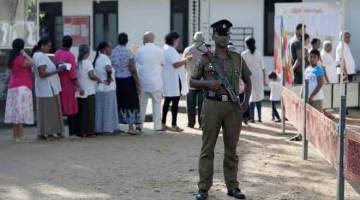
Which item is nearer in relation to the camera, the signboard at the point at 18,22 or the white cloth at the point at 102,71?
the white cloth at the point at 102,71

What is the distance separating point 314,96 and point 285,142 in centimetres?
106

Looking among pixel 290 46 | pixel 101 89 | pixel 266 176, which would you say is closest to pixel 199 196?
pixel 266 176

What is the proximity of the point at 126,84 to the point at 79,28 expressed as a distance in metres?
10.9

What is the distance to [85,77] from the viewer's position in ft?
38.0

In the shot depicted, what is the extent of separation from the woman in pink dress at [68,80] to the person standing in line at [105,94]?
40cm

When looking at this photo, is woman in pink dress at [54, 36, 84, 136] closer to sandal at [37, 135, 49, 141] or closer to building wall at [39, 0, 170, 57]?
sandal at [37, 135, 49, 141]

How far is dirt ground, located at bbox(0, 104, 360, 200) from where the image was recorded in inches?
303

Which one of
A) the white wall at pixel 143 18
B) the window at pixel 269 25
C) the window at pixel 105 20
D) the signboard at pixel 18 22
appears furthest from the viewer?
the window at pixel 105 20

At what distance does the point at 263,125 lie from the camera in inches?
537

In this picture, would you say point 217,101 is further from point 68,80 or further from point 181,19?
point 181,19

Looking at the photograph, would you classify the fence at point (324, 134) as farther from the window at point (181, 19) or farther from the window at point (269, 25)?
the window at point (181, 19)

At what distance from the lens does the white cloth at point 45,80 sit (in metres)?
11.1

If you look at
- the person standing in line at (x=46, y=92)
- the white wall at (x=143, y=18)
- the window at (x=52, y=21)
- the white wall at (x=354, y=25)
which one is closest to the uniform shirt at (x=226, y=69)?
the person standing in line at (x=46, y=92)

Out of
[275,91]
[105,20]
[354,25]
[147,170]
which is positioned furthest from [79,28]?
[147,170]
